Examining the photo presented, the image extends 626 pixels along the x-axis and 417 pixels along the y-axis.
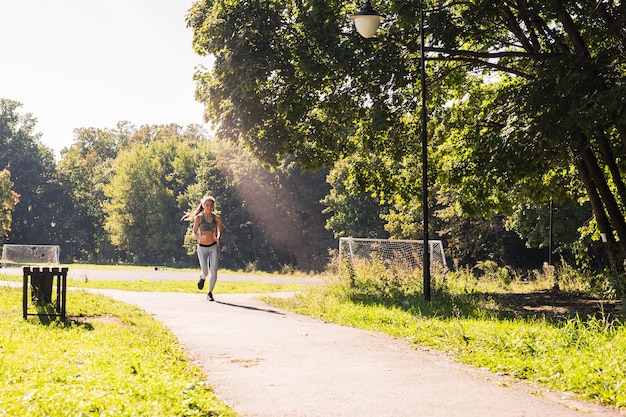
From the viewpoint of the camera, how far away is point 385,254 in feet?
64.3

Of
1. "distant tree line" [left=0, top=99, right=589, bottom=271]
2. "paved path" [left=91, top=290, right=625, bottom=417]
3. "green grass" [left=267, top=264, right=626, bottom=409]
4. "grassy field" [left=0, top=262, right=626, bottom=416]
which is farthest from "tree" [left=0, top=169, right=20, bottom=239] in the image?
"paved path" [left=91, top=290, right=625, bottom=417]

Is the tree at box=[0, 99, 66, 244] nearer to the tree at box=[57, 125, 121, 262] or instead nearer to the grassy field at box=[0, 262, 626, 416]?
the tree at box=[57, 125, 121, 262]

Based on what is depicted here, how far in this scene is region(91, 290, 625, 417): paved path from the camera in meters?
5.48

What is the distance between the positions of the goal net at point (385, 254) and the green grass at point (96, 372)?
924 cm

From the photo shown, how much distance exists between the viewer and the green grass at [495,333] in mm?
6520

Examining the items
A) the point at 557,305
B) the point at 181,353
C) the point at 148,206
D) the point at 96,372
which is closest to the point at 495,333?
the point at 181,353

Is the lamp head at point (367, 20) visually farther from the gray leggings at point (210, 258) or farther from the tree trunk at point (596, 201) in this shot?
the tree trunk at point (596, 201)

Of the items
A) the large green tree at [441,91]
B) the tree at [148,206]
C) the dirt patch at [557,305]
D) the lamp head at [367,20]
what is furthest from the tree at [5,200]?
the lamp head at [367,20]

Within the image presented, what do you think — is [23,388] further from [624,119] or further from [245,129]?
[245,129]

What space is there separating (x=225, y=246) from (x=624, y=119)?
52.5 meters

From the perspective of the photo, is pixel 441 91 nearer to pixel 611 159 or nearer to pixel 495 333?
pixel 611 159

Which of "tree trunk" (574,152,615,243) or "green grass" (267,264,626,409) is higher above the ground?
"tree trunk" (574,152,615,243)

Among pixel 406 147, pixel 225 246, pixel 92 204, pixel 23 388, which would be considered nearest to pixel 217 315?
pixel 23 388

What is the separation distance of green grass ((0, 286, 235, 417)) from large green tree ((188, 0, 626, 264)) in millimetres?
7741
